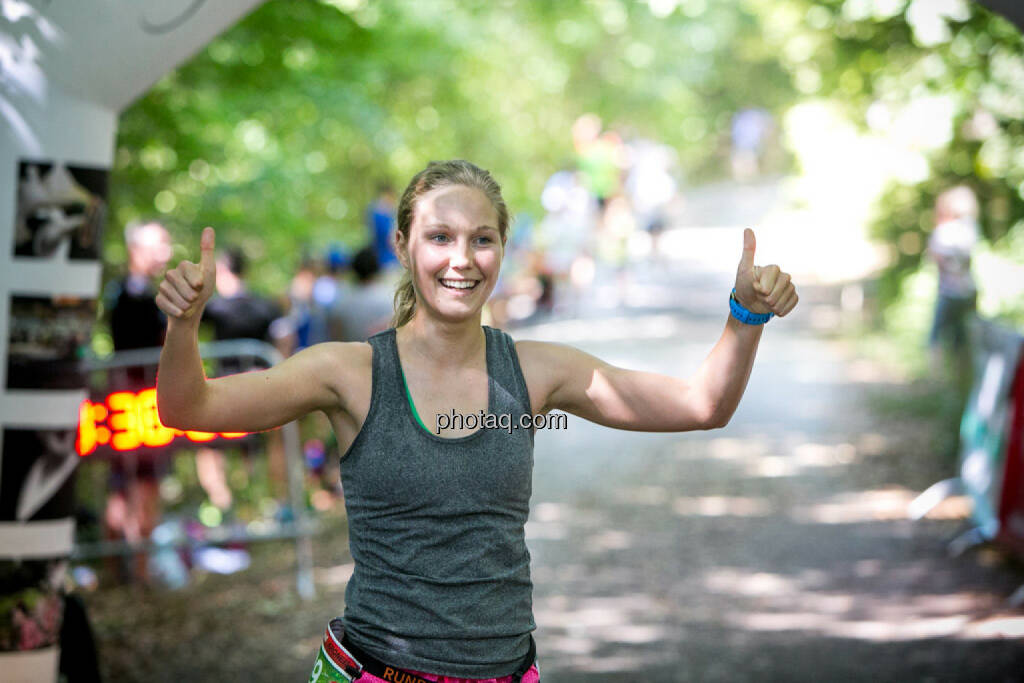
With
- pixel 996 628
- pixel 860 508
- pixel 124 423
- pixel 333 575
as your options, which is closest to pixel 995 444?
pixel 996 628

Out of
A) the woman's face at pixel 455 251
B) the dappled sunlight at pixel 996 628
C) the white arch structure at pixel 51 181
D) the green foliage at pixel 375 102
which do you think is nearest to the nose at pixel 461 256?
the woman's face at pixel 455 251

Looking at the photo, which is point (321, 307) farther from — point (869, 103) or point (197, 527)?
point (869, 103)

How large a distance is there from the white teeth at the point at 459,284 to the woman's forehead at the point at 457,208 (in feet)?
0.39

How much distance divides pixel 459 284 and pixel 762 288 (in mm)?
640

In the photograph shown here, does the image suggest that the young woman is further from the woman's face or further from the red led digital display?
the red led digital display

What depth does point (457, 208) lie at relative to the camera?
95.5 inches

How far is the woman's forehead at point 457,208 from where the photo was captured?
2.42m

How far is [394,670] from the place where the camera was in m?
2.32

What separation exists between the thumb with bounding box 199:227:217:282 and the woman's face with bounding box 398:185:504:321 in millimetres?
431

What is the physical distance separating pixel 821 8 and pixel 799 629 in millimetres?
7759

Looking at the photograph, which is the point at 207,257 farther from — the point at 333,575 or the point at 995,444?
the point at 995,444

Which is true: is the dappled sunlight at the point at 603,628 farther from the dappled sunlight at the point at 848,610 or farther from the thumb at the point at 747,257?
the thumb at the point at 747,257

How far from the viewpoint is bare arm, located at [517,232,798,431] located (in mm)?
2512

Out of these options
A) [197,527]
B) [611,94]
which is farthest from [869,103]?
[611,94]
